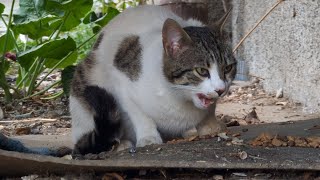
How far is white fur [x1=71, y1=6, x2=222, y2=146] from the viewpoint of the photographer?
2293 millimetres

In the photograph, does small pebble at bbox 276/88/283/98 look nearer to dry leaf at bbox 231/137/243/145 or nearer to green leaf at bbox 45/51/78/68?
green leaf at bbox 45/51/78/68

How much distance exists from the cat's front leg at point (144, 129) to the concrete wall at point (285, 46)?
4.95ft

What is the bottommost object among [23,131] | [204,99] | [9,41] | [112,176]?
[23,131]

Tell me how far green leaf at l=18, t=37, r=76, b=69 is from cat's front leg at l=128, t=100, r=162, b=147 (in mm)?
1113

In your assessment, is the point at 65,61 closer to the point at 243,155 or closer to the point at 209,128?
the point at 209,128

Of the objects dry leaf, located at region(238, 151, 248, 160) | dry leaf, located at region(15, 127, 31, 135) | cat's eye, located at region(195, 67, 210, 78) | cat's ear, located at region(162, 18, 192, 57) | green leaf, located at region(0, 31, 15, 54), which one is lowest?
dry leaf, located at region(15, 127, 31, 135)

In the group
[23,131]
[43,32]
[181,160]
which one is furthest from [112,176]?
[43,32]

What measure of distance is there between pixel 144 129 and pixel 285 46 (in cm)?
203

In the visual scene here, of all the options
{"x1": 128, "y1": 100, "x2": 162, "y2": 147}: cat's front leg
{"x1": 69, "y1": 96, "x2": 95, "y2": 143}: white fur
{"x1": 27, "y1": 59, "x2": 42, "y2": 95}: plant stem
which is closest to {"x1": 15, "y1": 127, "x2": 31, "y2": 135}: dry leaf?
{"x1": 27, "y1": 59, "x2": 42, "y2": 95}: plant stem

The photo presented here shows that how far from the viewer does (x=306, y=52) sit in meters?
3.69

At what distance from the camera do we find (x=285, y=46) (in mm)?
4090

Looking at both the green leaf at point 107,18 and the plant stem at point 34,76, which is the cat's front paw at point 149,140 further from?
the plant stem at point 34,76

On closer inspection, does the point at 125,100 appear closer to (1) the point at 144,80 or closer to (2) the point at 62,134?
(1) the point at 144,80

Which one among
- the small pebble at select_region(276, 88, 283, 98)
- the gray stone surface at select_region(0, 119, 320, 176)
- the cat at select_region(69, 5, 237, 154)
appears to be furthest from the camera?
the small pebble at select_region(276, 88, 283, 98)
